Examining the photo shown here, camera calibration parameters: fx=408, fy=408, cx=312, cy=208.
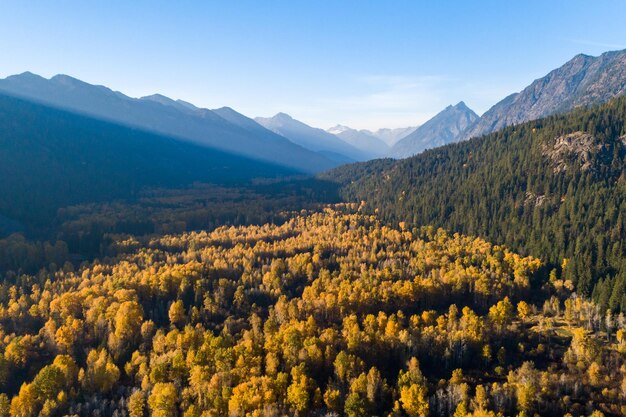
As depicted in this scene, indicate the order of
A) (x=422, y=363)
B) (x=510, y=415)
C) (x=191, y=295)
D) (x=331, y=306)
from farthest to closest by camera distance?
(x=191, y=295) → (x=331, y=306) → (x=422, y=363) → (x=510, y=415)

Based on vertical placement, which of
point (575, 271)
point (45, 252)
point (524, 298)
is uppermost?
point (575, 271)

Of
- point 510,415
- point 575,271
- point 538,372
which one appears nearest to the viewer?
point 510,415

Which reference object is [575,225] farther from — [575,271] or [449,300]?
[449,300]

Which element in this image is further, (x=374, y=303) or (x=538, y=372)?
(x=374, y=303)

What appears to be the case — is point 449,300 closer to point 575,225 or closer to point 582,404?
point 582,404

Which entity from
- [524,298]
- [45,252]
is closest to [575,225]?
[524,298]

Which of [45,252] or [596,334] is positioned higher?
[596,334]

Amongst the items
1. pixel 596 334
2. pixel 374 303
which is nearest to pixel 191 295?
pixel 374 303
